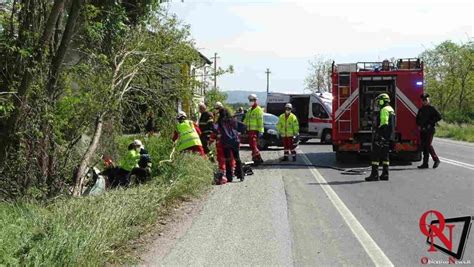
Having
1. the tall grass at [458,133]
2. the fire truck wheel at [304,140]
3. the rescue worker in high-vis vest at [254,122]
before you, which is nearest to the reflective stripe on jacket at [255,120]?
the rescue worker in high-vis vest at [254,122]

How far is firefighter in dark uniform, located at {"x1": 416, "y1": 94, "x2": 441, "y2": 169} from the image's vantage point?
14.1 metres

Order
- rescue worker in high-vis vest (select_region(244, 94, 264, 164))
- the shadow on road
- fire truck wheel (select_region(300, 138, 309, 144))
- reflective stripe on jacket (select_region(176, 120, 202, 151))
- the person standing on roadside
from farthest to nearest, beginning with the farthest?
fire truck wheel (select_region(300, 138, 309, 144))
rescue worker in high-vis vest (select_region(244, 94, 264, 164))
the shadow on road
reflective stripe on jacket (select_region(176, 120, 202, 151))
the person standing on roadside

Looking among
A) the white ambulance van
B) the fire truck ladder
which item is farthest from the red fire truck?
the white ambulance van

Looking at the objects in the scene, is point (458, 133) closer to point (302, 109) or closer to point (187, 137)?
point (302, 109)

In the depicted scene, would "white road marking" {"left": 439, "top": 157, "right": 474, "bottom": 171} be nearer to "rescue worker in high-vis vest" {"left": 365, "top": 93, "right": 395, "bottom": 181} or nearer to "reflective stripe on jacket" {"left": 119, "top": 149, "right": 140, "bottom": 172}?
"rescue worker in high-vis vest" {"left": 365, "top": 93, "right": 395, "bottom": 181}

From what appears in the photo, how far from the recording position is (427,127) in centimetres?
1423

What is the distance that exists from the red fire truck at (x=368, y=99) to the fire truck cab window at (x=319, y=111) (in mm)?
9152

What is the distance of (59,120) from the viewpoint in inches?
355

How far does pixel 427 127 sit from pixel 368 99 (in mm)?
2109

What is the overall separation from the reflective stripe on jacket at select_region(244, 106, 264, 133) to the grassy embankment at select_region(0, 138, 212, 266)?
602 cm

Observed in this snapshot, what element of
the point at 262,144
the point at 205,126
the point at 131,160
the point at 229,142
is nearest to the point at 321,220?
the point at 229,142

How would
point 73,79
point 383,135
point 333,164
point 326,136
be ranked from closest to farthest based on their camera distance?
point 73,79 → point 383,135 → point 333,164 → point 326,136

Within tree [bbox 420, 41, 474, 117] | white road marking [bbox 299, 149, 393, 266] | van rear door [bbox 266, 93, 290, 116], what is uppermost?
tree [bbox 420, 41, 474, 117]

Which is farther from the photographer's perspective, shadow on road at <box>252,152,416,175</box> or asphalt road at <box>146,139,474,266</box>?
shadow on road at <box>252,152,416,175</box>
